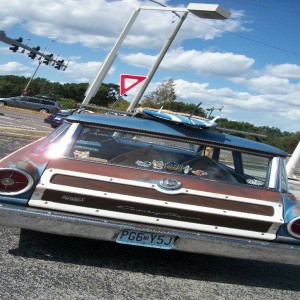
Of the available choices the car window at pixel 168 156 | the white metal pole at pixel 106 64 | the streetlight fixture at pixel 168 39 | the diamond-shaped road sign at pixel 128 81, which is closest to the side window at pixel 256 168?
the car window at pixel 168 156

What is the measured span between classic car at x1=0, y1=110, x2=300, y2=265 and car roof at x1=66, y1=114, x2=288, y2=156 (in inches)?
2.3

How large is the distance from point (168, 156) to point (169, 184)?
719 millimetres

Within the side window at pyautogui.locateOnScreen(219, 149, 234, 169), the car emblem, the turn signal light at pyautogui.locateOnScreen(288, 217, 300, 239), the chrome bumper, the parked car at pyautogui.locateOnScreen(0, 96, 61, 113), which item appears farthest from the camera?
the parked car at pyautogui.locateOnScreen(0, 96, 61, 113)

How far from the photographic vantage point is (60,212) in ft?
12.6

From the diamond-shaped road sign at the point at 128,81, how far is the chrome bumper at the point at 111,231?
30.6ft

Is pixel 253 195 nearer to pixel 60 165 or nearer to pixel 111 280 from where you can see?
pixel 111 280

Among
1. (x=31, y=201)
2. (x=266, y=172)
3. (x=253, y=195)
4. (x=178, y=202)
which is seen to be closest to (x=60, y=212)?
(x=31, y=201)

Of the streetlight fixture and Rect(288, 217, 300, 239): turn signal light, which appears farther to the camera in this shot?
the streetlight fixture

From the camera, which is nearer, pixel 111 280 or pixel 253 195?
pixel 111 280

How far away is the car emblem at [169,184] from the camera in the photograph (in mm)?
3918

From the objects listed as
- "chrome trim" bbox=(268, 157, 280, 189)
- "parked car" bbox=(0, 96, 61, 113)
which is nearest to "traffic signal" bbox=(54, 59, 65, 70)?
"parked car" bbox=(0, 96, 61, 113)

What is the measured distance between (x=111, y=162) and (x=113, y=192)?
1.48ft

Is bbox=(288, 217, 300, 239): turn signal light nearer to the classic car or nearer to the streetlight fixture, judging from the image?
the classic car

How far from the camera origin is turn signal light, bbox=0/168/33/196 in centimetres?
386
